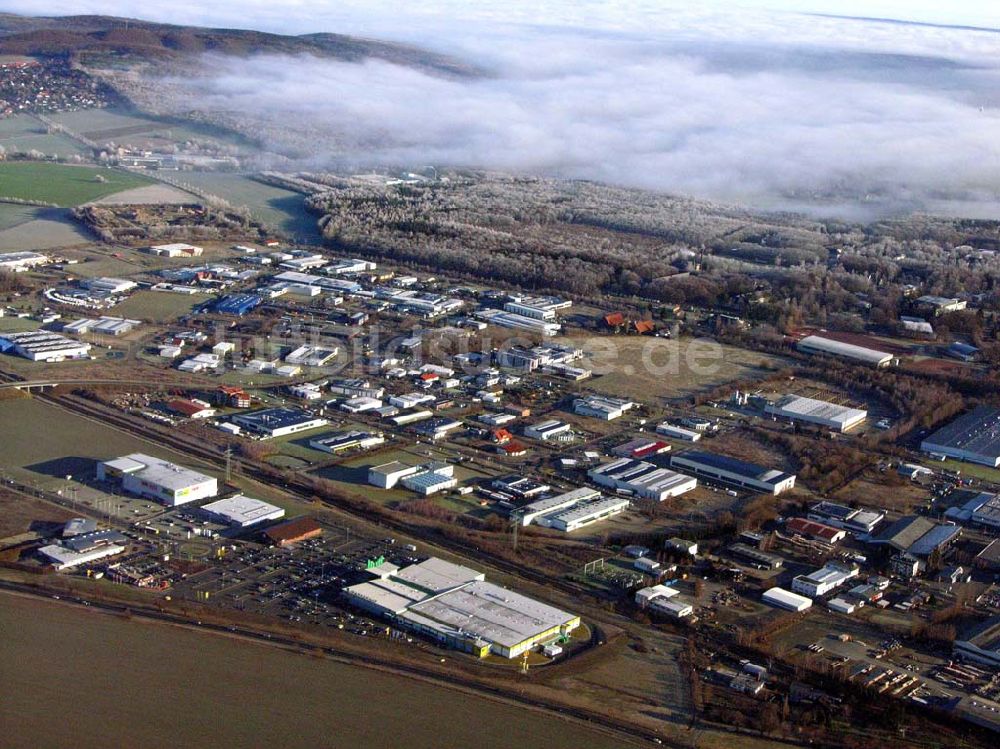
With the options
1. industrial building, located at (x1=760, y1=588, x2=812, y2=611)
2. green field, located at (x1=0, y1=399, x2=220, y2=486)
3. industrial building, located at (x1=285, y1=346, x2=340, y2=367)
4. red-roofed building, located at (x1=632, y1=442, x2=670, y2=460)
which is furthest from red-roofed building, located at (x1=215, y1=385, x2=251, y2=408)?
industrial building, located at (x1=760, y1=588, x2=812, y2=611)

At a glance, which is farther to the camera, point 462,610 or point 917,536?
point 917,536

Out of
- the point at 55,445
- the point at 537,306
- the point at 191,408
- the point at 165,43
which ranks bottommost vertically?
the point at 55,445

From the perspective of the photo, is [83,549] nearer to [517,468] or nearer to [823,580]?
[517,468]

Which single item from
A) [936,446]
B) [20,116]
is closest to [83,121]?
[20,116]

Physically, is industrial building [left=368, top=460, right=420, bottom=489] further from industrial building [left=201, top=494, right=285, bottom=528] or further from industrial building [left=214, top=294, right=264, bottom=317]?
industrial building [left=214, top=294, right=264, bottom=317]

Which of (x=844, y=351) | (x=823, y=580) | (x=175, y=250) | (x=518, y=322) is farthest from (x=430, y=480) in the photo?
(x=175, y=250)

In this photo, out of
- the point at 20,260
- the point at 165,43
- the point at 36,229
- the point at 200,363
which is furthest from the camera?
the point at 165,43

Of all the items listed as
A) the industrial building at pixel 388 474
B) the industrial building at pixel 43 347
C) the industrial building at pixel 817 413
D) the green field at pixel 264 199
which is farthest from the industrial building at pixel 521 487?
the green field at pixel 264 199
